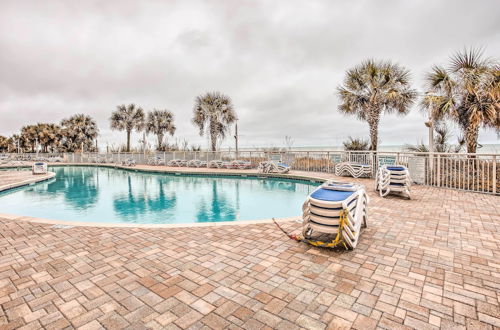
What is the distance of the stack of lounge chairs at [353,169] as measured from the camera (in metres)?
9.76

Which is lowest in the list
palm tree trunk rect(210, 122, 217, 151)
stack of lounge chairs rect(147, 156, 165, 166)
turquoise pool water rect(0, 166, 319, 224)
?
turquoise pool water rect(0, 166, 319, 224)

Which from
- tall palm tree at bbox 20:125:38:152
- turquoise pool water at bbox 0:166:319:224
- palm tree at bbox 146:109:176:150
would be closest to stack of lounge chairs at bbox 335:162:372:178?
turquoise pool water at bbox 0:166:319:224

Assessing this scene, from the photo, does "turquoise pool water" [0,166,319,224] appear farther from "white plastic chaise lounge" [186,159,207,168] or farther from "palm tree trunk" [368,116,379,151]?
"white plastic chaise lounge" [186,159,207,168]

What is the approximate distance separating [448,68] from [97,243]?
12.1m

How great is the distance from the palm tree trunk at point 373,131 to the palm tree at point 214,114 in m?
11.3

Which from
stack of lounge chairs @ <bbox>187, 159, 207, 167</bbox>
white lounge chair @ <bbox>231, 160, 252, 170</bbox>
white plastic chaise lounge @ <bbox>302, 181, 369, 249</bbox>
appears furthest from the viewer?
stack of lounge chairs @ <bbox>187, 159, 207, 167</bbox>

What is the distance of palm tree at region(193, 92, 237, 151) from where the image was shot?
20203 millimetres

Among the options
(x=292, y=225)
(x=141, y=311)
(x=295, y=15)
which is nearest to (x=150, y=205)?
(x=292, y=225)

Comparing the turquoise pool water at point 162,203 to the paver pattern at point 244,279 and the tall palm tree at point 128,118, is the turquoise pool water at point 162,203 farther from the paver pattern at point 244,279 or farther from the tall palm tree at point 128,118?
the tall palm tree at point 128,118

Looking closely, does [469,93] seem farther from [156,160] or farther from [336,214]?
[156,160]

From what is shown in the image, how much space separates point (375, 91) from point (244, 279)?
12.3 metres

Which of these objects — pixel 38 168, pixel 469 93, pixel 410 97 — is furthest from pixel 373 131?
pixel 38 168

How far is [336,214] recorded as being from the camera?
2865 millimetres

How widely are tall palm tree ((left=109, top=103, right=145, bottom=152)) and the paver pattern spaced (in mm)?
29689
